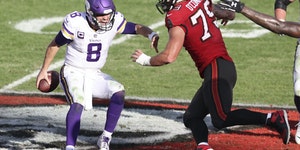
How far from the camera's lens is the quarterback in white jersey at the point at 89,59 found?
8.57 m

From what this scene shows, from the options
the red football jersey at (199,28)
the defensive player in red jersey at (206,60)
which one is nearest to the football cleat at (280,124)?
the defensive player in red jersey at (206,60)

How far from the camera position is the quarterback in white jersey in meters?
8.57

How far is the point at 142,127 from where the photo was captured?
969 centimetres

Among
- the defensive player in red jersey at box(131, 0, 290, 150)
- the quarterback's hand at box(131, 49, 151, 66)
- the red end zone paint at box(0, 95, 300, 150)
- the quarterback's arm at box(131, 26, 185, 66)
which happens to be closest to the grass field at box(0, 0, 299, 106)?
the red end zone paint at box(0, 95, 300, 150)

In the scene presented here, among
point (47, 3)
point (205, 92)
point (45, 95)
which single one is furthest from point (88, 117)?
point (47, 3)

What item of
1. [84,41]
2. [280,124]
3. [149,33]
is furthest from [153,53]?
[280,124]

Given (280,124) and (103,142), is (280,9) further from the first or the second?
(103,142)

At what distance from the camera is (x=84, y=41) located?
8.73 m

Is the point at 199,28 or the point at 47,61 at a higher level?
the point at 199,28

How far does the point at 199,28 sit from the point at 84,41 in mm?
1276

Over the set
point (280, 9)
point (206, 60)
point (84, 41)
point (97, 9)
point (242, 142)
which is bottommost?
point (242, 142)

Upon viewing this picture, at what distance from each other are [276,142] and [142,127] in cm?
151

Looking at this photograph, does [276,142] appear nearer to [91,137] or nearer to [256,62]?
[91,137]

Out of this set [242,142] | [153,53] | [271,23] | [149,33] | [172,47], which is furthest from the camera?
[153,53]
